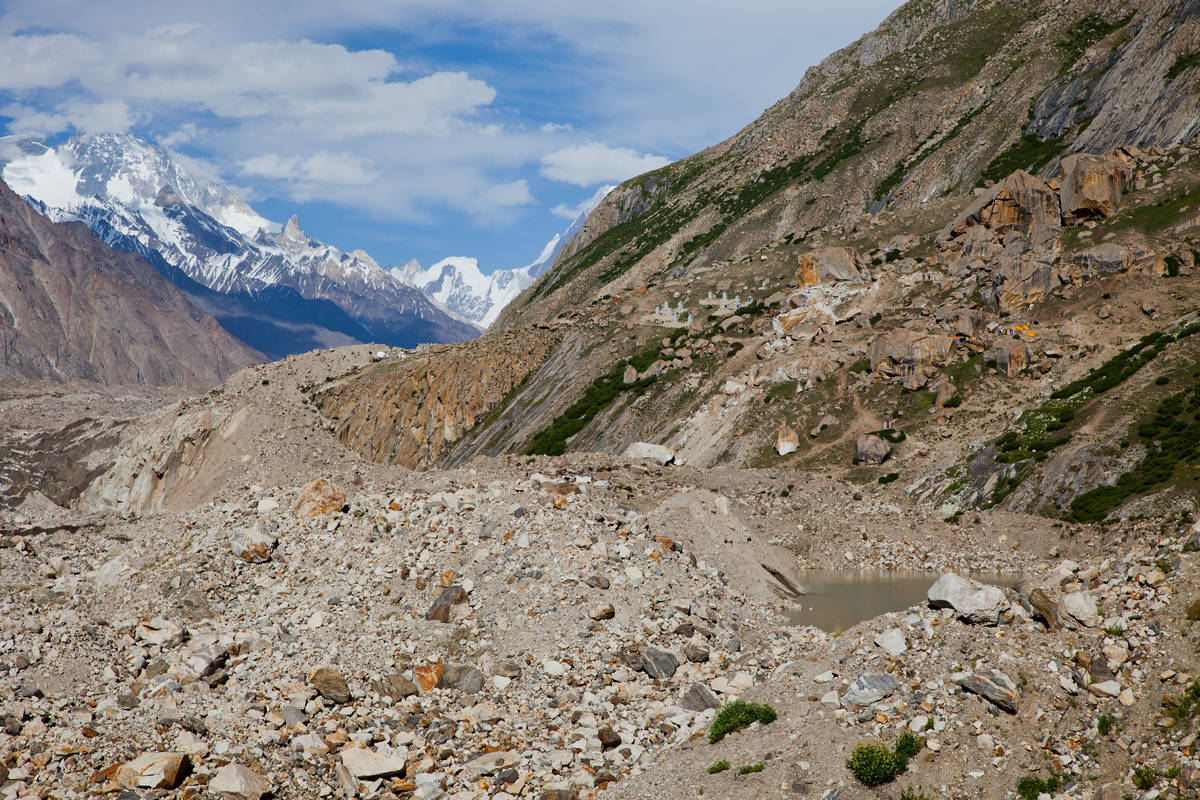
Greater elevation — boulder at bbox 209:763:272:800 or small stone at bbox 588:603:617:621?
boulder at bbox 209:763:272:800

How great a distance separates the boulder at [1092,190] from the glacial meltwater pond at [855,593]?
44947 millimetres

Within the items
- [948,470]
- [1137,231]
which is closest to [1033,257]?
[1137,231]

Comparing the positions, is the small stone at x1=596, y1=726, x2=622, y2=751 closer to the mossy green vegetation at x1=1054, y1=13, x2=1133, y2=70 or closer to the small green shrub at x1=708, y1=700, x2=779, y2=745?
the small green shrub at x1=708, y1=700, x2=779, y2=745

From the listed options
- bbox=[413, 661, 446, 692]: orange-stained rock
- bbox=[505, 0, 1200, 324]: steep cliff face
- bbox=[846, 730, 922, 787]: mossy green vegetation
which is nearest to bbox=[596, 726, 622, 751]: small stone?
bbox=[413, 661, 446, 692]: orange-stained rock

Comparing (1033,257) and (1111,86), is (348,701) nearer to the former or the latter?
(1033,257)

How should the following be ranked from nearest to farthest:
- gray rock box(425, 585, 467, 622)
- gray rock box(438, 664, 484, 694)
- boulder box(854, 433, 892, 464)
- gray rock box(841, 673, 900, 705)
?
gray rock box(841, 673, 900, 705) < gray rock box(438, 664, 484, 694) < gray rock box(425, 585, 467, 622) < boulder box(854, 433, 892, 464)

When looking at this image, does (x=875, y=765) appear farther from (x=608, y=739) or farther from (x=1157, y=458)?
(x=1157, y=458)

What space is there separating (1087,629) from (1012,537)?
26.4m

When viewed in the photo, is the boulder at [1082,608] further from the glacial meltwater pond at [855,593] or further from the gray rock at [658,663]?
the glacial meltwater pond at [855,593]

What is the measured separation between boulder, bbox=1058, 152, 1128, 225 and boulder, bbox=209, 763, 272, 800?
243 ft

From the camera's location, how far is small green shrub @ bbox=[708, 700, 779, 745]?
1830 centimetres

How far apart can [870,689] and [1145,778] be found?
5.27 m

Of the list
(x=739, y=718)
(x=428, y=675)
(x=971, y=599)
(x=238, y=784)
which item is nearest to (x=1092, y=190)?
(x=971, y=599)

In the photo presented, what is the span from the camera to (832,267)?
7888 cm
